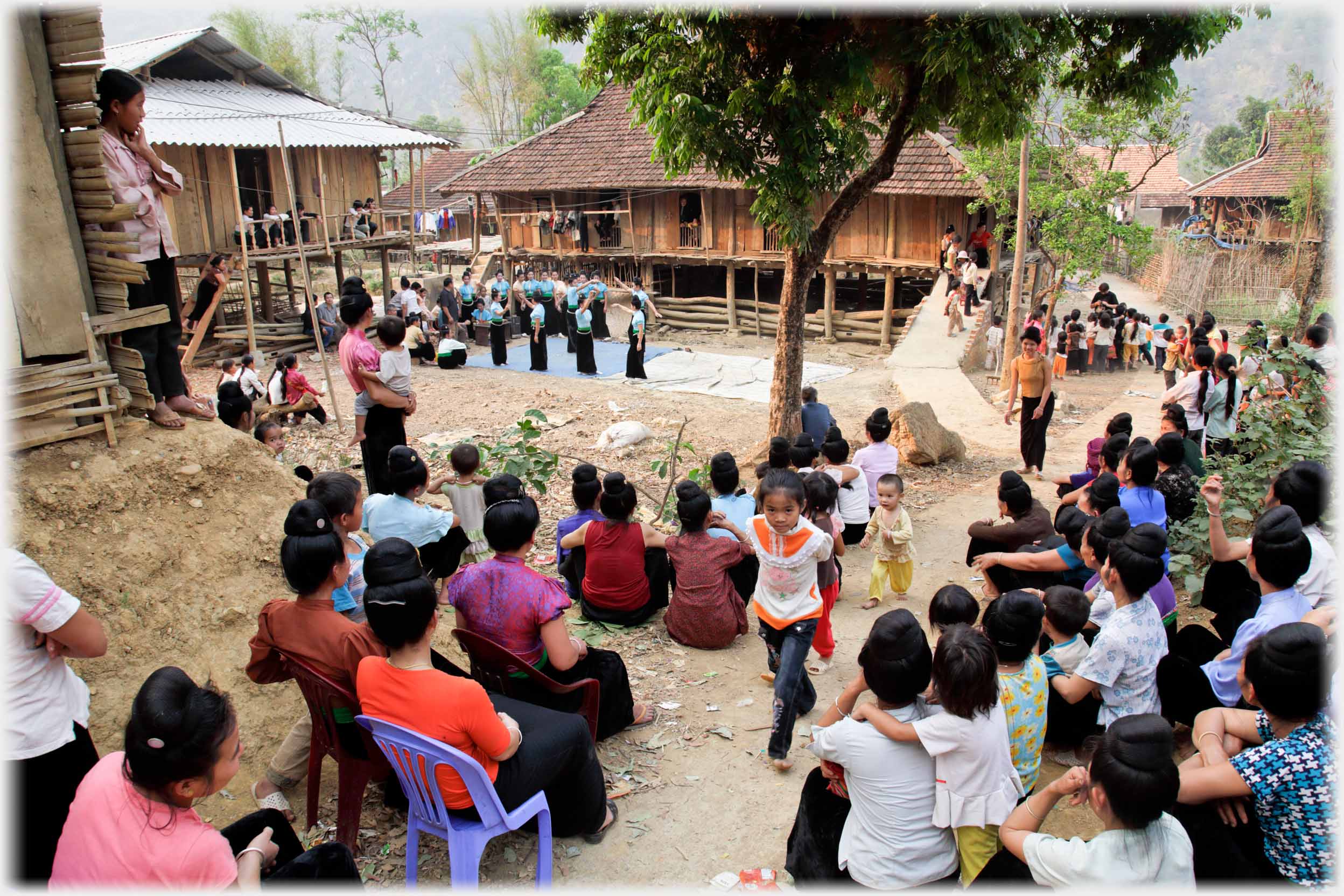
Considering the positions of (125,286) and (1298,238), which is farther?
(1298,238)

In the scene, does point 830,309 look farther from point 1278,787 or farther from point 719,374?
point 1278,787

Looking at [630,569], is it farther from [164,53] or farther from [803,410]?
[164,53]

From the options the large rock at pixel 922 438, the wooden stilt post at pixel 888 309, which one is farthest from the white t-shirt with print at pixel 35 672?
the wooden stilt post at pixel 888 309

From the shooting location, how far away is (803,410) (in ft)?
31.7

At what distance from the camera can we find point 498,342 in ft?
61.7

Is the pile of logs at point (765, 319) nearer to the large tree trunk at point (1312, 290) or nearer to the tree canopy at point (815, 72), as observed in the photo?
the large tree trunk at point (1312, 290)

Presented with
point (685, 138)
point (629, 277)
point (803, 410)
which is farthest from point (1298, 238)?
point (685, 138)

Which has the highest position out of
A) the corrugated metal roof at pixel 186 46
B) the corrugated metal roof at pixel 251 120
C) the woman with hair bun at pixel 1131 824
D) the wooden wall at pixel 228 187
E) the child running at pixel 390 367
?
the corrugated metal roof at pixel 186 46

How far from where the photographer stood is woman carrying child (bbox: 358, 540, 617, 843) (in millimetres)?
3051

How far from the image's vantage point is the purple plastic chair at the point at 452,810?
3.05 meters

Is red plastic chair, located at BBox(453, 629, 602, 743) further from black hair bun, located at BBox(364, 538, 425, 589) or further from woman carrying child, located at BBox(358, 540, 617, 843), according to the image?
black hair bun, located at BBox(364, 538, 425, 589)

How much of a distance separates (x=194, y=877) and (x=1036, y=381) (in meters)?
8.75

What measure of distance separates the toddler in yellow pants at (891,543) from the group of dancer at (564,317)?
37.2 ft

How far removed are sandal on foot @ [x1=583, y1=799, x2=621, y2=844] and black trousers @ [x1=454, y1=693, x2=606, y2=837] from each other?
0.11ft
